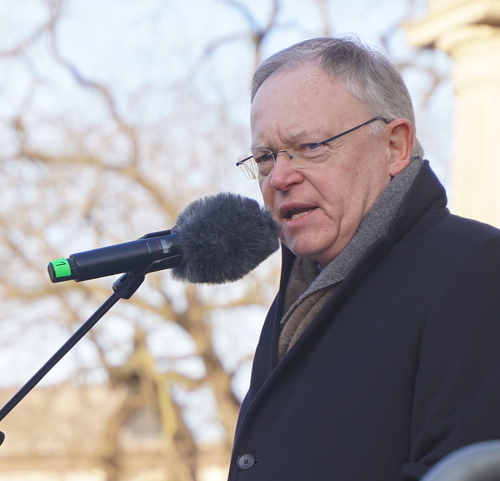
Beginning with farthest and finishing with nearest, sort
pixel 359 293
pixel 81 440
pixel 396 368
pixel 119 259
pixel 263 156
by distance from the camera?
pixel 81 440 < pixel 263 156 < pixel 359 293 < pixel 119 259 < pixel 396 368

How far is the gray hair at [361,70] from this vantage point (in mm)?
2369

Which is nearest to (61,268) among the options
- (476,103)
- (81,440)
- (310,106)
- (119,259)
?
(119,259)

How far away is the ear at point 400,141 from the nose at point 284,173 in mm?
262

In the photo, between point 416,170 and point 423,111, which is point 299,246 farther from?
point 423,111

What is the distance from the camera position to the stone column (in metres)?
5.90

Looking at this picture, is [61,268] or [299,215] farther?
[299,215]

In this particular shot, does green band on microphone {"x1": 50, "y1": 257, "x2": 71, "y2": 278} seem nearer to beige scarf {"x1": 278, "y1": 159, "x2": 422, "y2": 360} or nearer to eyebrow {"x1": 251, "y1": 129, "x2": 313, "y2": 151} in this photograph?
beige scarf {"x1": 278, "y1": 159, "x2": 422, "y2": 360}

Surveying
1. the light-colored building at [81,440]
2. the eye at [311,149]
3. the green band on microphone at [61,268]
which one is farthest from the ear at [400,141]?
the light-colored building at [81,440]

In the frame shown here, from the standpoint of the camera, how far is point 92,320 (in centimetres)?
207

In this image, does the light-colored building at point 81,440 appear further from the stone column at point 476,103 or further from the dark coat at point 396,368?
the dark coat at point 396,368

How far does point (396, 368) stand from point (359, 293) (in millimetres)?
278

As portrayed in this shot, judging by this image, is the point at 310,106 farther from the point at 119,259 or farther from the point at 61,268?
the point at 61,268

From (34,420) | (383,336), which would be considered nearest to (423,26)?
(383,336)

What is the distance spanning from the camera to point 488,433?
1.68 meters
